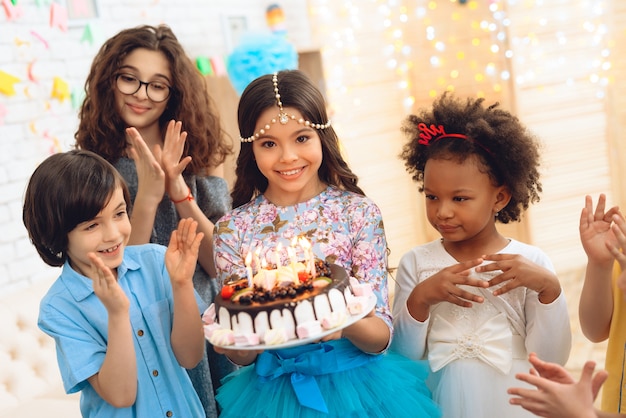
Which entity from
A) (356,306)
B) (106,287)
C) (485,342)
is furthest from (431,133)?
(106,287)

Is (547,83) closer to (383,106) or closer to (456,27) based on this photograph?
(456,27)

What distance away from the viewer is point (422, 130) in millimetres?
2303

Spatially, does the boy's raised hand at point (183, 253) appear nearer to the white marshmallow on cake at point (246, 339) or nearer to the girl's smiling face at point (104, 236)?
the girl's smiling face at point (104, 236)

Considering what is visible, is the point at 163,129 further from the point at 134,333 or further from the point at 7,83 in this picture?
the point at 7,83

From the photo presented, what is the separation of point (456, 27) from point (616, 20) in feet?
3.94

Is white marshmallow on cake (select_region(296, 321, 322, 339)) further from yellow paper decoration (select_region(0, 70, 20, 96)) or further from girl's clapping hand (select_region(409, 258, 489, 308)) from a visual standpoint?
yellow paper decoration (select_region(0, 70, 20, 96))

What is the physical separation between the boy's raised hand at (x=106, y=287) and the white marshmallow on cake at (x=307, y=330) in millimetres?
456

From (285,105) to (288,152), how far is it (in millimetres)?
155

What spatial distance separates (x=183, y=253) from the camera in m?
1.87

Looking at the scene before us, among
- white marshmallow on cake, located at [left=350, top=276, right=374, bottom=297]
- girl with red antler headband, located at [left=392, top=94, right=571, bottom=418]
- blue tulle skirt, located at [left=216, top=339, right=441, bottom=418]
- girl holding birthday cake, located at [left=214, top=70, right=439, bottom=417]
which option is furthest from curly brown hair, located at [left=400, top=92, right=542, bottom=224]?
blue tulle skirt, located at [left=216, top=339, right=441, bottom=418]

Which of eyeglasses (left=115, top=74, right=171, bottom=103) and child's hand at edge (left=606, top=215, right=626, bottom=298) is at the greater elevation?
eyeglasses (left=115, top=74, right=171, bottom=103)

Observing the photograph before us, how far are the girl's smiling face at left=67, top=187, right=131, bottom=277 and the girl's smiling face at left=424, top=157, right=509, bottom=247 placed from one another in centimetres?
90

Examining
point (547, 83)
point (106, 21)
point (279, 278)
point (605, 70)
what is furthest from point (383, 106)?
point (279, 278)

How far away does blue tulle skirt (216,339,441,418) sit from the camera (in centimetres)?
190
